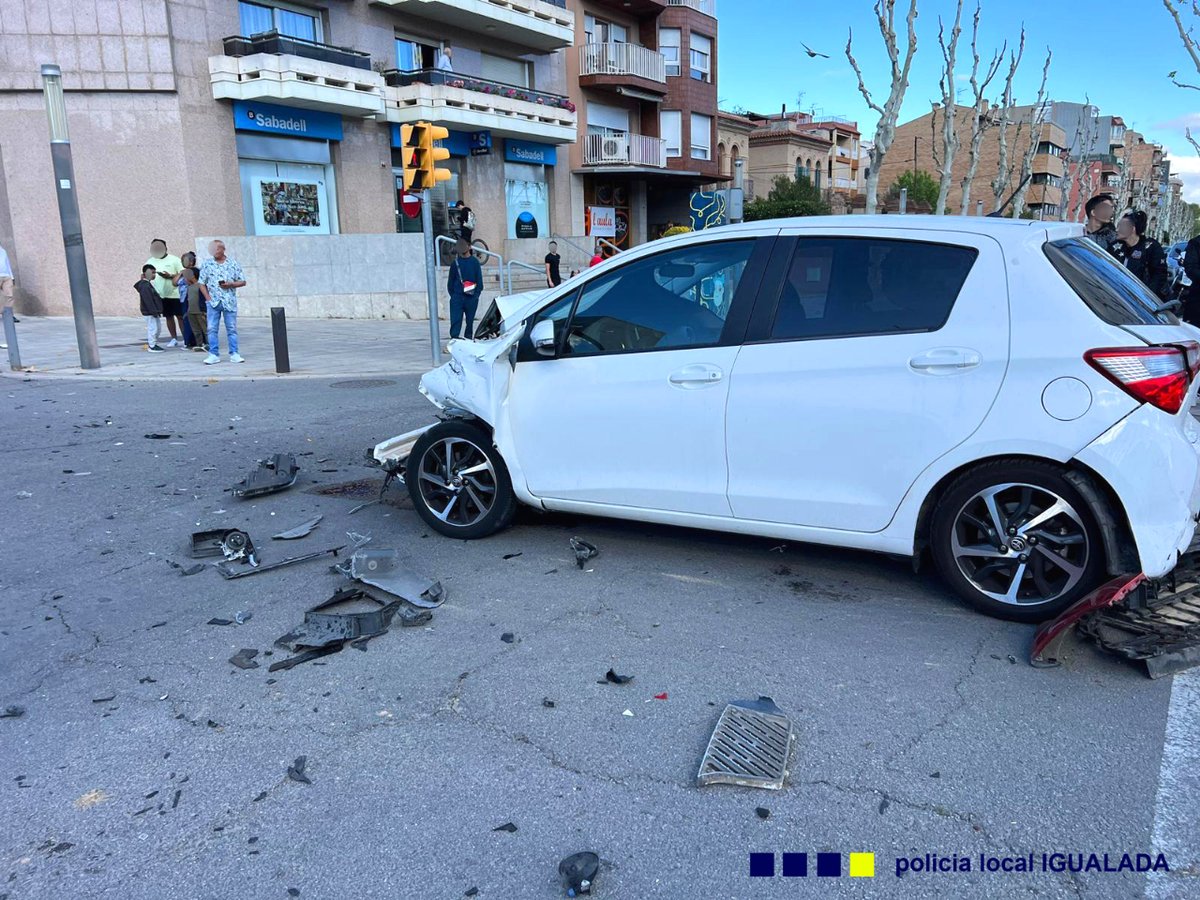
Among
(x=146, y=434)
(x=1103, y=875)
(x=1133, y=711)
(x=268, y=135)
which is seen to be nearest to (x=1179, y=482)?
(x=1133, y=711)

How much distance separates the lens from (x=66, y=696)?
3605 mm

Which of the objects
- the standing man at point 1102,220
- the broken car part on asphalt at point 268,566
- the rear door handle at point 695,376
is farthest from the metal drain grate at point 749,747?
the standing man at point 1102,220

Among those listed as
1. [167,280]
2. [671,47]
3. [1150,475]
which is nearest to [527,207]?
[671,47]

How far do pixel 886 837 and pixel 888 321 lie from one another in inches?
91.9

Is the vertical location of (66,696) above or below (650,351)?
below

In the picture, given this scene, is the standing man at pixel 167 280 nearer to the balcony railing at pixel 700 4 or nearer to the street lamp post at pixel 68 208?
the street lamp post at pixel 68 208

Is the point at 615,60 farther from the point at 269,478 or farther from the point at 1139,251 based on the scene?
the point at 269,478

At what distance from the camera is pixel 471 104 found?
89.2ft

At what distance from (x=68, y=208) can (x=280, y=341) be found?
3.54 metres

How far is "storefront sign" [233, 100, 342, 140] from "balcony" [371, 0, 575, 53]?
4.35 m

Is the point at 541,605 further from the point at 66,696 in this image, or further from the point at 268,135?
the point at 268,135

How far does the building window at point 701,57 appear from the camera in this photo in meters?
38.8

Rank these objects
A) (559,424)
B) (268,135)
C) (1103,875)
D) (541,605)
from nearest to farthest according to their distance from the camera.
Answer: (1103,875) → (541,605) → (559,424) → (268,135)

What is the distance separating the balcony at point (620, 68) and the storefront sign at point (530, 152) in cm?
401
